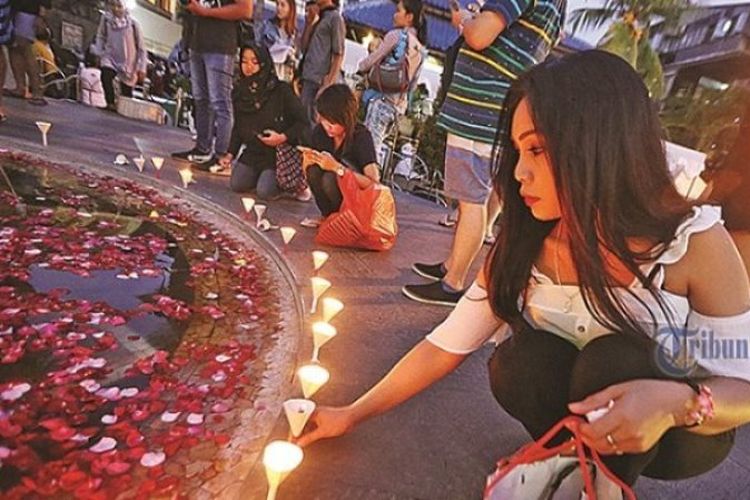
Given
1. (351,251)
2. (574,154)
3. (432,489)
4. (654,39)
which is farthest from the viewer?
(654,39)

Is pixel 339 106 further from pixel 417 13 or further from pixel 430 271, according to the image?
pixel 417 13

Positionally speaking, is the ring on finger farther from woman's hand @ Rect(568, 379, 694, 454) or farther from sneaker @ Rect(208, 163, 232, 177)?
sneaker @ Rect(208, 163, 232, 177)

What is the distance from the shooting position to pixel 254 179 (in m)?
5.05

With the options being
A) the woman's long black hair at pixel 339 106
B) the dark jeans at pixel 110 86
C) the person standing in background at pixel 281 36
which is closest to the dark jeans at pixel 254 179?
the woman's long black hair at pixel 339 106

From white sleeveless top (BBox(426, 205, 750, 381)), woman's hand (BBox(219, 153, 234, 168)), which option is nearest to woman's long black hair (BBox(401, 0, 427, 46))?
woman's hand (BBox(219, 153, 234, 168))

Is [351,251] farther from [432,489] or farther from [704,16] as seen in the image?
[704,16]

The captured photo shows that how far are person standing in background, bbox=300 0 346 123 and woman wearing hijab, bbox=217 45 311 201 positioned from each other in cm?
67

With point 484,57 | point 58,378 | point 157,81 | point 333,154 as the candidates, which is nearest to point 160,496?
point 58,378

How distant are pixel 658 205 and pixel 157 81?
46.6 feet

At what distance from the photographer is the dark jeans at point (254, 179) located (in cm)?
496

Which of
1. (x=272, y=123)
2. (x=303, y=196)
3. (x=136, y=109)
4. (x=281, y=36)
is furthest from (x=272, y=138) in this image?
(x=136, y=109)

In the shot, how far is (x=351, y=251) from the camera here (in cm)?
385

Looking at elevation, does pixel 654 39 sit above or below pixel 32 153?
above

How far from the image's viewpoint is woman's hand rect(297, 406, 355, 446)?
1606mm
